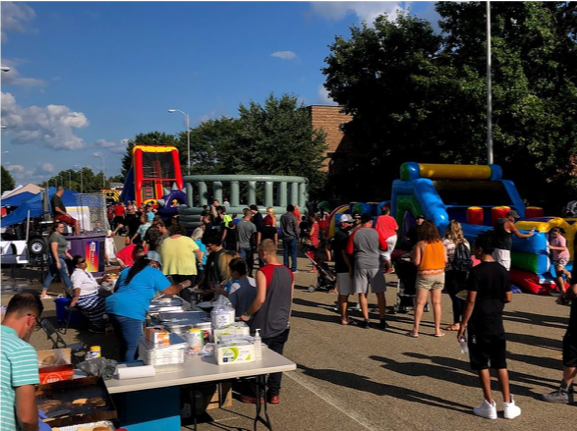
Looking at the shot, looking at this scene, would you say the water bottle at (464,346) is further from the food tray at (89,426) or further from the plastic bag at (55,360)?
the plastic bag at (55,360)

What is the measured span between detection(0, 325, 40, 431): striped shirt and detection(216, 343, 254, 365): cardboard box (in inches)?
72.3

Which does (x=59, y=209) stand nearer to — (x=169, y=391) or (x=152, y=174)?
(x=169, y=391)

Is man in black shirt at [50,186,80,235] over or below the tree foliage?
below

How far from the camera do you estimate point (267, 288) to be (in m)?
5.66

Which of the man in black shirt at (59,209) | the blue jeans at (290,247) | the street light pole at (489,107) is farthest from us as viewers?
the street light pole at (489,107)

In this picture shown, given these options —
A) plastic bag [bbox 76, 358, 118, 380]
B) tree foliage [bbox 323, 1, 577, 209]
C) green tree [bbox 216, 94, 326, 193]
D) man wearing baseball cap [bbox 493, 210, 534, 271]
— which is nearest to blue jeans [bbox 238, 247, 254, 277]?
man wearing baseball cap [bbox 493, 210, 534, 271]

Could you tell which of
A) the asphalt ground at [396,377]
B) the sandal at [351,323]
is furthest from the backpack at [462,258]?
the sandal at [351,323]

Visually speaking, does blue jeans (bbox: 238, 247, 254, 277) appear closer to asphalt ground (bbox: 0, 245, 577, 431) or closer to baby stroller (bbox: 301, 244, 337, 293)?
baby stroller (bbox: 301, 244, 337, 293)

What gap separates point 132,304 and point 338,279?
3949mm

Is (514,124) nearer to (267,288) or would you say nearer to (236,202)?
(236,202)

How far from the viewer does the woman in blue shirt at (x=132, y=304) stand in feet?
19.3

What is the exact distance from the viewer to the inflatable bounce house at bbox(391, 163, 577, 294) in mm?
11555

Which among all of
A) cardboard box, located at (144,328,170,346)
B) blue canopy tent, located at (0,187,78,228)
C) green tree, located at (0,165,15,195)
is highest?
green tree, located at (0,165,15,195)

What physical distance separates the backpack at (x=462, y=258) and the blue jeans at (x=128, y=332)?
4828 mm
